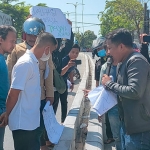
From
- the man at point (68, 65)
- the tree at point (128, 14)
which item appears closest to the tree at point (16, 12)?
the tree at point (128, 14)

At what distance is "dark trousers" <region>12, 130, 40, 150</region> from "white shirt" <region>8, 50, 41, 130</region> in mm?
65

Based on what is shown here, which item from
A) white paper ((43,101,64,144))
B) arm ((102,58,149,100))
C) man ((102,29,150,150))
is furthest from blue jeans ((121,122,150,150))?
white paper ((43,101,64,144))

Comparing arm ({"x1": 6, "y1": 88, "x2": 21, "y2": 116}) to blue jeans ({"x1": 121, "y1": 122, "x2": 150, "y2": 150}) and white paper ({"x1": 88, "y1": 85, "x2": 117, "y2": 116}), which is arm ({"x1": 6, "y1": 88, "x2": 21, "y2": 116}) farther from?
blue jeans ({"x1": 121, "y1": 122, "x2": 150, "y2": 150})

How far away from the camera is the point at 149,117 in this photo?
8.87ft

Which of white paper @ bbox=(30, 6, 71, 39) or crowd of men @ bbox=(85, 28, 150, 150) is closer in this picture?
crowd of men @ bbox=(85, 28, 150, 150)

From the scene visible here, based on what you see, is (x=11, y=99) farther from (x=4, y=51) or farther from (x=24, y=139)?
(x=4, y=51)

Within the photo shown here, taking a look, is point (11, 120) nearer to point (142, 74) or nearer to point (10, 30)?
point (10, 30)

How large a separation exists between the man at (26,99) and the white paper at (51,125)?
1.28 feet

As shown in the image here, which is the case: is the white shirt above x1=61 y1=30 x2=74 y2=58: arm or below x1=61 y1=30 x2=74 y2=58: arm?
below

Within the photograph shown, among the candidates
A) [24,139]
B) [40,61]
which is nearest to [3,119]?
[24,139]

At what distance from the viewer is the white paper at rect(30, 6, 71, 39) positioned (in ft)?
15.1

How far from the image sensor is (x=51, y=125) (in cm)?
360

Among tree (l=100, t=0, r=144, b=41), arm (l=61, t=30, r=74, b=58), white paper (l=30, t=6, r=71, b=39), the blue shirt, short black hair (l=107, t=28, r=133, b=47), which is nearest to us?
Answer: short black hair (l=107, t=28, r=133, b=47)

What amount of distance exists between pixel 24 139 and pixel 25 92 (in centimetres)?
47
